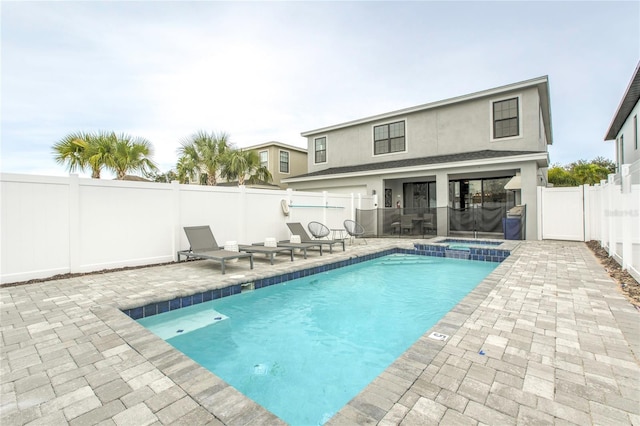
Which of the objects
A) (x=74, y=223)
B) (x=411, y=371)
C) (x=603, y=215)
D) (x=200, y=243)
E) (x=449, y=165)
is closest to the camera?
(x=411, y=371)

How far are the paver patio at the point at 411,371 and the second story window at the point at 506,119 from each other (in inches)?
396

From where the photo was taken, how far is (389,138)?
16.0m

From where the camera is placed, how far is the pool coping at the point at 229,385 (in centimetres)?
182

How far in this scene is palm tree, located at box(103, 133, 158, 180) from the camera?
31.6 feet

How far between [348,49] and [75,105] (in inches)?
427

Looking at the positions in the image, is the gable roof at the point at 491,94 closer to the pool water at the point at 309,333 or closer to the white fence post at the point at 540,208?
the white fence post at the point at 540,208

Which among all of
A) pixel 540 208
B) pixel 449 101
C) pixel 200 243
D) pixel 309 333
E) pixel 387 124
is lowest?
pixel 309 333

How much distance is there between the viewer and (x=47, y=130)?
39.8 ft

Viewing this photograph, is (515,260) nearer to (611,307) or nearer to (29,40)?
(611,307)

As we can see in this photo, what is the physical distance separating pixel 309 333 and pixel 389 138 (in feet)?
45.2

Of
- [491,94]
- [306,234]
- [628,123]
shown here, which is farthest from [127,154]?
[628,123]

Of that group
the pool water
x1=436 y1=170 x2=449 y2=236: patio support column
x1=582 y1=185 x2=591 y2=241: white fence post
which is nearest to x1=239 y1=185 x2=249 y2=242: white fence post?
the pool water

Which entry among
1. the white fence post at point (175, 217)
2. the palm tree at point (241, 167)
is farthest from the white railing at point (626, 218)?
the palm tree at point (241, 167)

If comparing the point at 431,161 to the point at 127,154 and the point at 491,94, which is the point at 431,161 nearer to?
the point at 491,94
